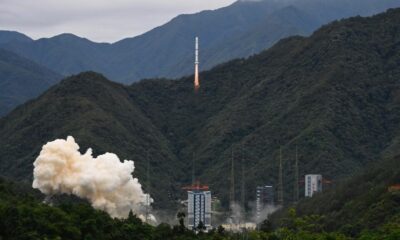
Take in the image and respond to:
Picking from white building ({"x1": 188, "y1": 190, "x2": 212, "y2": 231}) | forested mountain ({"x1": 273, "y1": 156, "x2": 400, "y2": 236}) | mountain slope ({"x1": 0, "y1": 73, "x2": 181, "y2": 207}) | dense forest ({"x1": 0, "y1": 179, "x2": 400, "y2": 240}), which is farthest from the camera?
mountain slope ({"x1": 0, "y1": 73, "x2": 181, "y2": 207})

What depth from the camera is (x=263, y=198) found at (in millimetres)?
158875

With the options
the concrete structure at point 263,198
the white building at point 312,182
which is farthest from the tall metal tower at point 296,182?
the concrete structure at point 263,198

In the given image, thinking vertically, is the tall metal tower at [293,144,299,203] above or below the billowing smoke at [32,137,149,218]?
above

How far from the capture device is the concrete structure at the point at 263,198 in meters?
155

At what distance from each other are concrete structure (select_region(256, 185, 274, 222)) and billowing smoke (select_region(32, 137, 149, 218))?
108 feet

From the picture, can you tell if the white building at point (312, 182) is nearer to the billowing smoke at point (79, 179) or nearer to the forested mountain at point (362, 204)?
the forested mountain at point (362, 204)

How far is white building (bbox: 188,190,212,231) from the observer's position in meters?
148

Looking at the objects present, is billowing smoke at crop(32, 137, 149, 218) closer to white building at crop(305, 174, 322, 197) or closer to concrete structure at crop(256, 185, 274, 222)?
concrete structure at crop(256, 185, 274, 222)

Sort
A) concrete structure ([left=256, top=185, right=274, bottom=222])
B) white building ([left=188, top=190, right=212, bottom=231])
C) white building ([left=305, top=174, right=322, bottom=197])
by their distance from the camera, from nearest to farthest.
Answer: white building ([left=188, top=190, right=212, bottom=231]), concrete structure ([left=256, top=185, right=274, bottom=222]), white building ([left=305, top=174, right=322, bottom=197])

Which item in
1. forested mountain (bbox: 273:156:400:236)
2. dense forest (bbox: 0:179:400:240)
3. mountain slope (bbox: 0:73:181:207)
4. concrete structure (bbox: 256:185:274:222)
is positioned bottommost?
dense forest (bbox: 0:179:400:240)

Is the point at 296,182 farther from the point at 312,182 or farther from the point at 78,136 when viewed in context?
the point at 78,136

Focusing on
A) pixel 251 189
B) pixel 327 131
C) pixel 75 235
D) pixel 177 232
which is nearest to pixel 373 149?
pixel 327 131

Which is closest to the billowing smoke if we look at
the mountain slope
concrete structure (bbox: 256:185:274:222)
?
concrete structure (bbox: 256:185:274:222)

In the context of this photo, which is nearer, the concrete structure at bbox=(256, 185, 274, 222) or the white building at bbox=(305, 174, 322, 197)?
the concrete structure at bbox=(256, 185, 274, 222)
